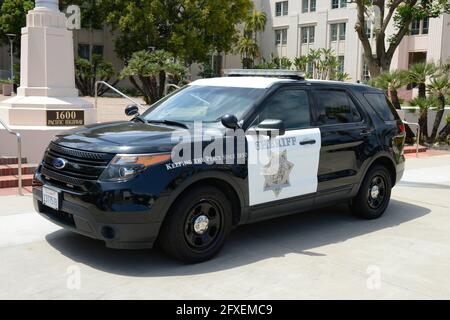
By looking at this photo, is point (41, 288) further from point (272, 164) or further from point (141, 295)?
point (272, 164)

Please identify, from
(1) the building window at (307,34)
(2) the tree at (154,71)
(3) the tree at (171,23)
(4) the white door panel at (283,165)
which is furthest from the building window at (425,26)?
(4) the white door panel at (283,165)

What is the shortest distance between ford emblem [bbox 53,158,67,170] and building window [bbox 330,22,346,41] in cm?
4847

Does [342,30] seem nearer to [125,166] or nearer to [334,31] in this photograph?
[334,31]

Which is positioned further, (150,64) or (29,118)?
(150,64)

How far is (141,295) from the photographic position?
169 inches

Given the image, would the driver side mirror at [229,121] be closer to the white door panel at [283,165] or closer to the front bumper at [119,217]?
the white door panel at [283,165]

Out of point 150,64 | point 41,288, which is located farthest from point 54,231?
point 150,64

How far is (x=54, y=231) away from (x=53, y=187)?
3.73ft

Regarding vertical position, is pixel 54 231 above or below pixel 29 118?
below

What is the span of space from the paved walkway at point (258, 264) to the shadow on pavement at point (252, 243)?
1cm

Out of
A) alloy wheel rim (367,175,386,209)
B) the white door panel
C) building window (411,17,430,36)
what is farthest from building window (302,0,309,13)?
the white door panel

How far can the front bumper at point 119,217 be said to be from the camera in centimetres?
458

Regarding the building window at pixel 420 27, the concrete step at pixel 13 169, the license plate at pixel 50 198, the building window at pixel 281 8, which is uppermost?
the building window at pixel 281 8

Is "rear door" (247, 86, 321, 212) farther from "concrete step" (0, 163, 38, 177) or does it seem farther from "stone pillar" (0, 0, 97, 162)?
"stone pillar" (0, 0, 97, 162)
